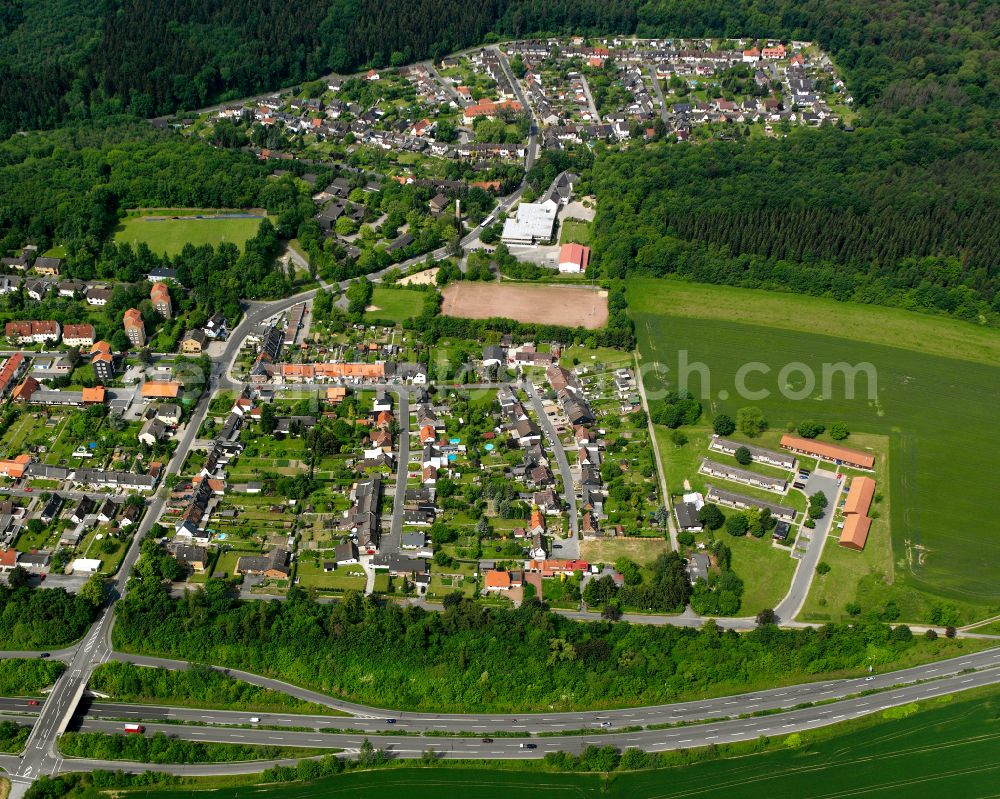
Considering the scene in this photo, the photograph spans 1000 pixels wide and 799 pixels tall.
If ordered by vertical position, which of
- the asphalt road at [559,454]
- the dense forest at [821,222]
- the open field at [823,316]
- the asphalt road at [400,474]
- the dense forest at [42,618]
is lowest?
the dense forest at [42,618]

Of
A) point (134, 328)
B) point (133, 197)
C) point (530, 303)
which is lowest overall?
point (134, 328)

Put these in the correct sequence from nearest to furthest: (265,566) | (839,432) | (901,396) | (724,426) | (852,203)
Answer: (265,566) → (724,426) → (839,432) → (901,396) → (852,203)

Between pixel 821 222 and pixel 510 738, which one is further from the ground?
pixel 821 222

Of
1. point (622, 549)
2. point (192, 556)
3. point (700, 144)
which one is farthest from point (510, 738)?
point (700, 144)

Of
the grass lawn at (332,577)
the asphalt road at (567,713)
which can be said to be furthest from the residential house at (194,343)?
the asphalt road at (567,713)

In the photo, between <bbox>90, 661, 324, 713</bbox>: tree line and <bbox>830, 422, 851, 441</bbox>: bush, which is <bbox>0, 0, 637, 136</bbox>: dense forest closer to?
<bbox>90, 661, 324, 713</bbox>: tree line

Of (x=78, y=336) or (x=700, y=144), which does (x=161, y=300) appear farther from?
(x=700, y=144)

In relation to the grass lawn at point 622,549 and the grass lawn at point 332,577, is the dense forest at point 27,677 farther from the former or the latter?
the grass lawn at point 622,549
